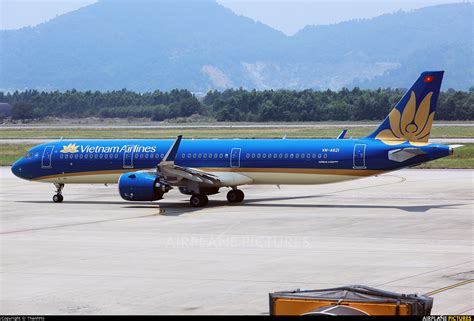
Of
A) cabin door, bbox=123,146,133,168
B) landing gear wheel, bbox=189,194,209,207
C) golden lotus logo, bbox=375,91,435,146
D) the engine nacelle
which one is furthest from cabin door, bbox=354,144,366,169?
cabin door, bbox=123,146,133,168

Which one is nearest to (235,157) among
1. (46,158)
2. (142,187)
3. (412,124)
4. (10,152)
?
(142,187)

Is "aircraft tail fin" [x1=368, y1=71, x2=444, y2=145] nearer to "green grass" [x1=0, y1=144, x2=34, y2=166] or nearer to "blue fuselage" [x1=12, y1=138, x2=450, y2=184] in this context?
"blue fuselage" [x1=12, y1=138, x2=450, y2=184]

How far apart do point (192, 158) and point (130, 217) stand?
Answer: 7005 mm

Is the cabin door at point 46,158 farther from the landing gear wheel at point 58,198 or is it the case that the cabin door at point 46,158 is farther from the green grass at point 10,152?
the green grass at point 10,152

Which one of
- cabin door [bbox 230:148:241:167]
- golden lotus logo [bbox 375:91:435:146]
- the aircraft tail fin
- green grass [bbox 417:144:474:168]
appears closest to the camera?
the aircraft tail fin

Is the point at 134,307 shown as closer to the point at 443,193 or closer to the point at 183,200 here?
the point at 183,200

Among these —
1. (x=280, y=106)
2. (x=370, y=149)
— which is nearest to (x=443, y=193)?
(x=370, y=149)

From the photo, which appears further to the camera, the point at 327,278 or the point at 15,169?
the point at 15,169

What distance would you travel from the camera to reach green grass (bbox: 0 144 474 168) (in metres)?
69.4

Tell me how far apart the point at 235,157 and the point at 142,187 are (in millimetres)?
5413

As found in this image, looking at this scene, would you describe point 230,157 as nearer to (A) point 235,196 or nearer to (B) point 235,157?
(B) point 235,157

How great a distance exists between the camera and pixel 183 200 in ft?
159

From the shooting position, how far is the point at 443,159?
2945 inches

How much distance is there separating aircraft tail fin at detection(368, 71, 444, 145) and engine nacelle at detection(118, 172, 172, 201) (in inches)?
427
